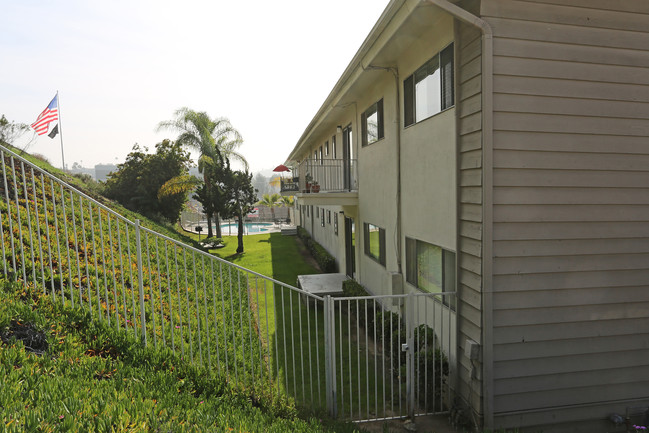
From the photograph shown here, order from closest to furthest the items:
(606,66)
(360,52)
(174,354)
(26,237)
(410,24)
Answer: (174,354) → (606,66) → (410,24) → (26,237) → (360,52)

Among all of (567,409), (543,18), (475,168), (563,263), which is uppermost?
(543,18)

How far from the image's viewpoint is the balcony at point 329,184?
10.9 m

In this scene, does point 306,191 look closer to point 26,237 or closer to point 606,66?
point 26,237

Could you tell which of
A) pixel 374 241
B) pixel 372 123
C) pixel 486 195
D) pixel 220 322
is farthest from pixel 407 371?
pixel 372 123

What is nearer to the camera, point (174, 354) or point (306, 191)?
point (174, 354)

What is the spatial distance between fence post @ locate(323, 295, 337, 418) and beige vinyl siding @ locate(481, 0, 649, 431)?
2.00 metres

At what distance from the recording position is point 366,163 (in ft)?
33.6

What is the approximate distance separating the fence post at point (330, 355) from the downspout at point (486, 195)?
184 cm

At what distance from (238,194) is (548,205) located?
19.8 meters

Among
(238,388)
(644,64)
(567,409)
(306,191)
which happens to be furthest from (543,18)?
(306,191)

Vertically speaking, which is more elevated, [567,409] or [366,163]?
[366,163]

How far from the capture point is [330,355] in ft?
16.6

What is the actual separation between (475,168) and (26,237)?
6628 mm

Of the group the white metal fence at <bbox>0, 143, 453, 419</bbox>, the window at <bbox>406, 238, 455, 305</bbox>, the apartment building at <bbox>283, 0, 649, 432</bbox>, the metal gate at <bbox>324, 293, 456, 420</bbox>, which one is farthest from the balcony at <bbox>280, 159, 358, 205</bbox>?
the apartment building at <bbox>283, 0, 649, 432</bbox>
